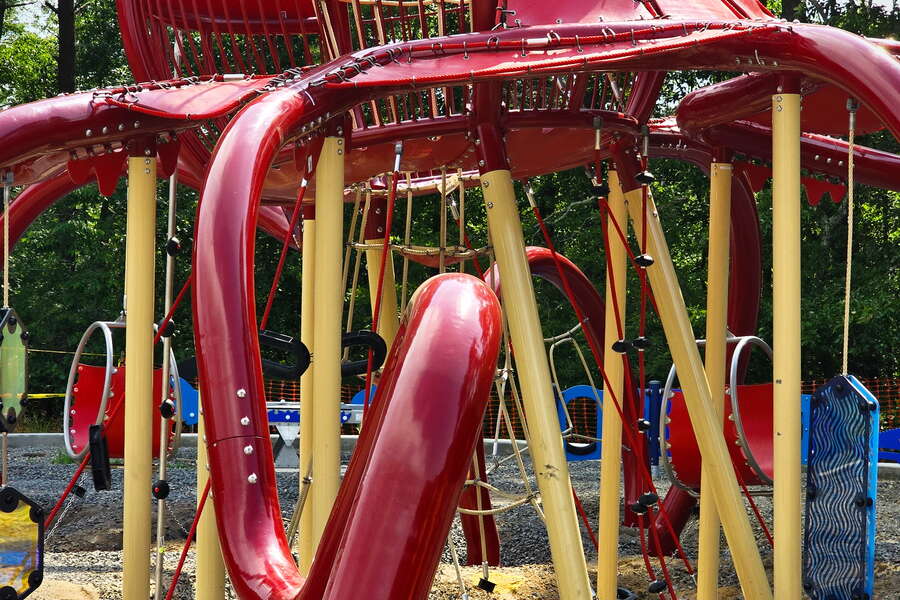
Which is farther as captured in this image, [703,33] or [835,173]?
[835,173]

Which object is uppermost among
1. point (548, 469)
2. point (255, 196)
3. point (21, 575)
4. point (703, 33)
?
point (703, 33)

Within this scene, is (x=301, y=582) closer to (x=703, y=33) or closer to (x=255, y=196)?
(x=255, y=196)

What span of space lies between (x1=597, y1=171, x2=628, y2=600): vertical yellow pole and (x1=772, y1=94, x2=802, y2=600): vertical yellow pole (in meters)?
1.61

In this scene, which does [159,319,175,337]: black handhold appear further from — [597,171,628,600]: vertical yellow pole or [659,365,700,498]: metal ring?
[659,365,700,498]: metal ring

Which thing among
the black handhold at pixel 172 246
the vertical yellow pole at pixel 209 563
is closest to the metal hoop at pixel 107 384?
the vertical yellow pole at pixel 209 563

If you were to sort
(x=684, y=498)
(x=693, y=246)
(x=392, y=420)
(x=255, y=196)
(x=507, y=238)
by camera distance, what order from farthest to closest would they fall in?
1. (x=693, y=246)
2. (x=684, y=498)
3. (x=507, y=238)
4. (x=255, y=196)
5. (x=392, y=420)

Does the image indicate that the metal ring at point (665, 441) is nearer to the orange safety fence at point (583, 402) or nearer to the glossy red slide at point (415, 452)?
the glossy red slide at point (415, 452)

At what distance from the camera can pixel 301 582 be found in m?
1.97

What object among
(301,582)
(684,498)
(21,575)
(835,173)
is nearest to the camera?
(301,582)

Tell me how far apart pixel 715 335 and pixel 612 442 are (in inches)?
32.0

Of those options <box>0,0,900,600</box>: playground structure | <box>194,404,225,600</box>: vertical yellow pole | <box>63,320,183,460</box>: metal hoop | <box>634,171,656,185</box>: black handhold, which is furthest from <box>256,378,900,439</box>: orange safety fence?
<box>194,404,225,600</box>: vertical yellow pole

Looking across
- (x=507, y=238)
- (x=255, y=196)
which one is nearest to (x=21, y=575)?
(x=255, y=196)

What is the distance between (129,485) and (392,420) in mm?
3241

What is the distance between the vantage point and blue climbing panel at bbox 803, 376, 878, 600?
162 inches
